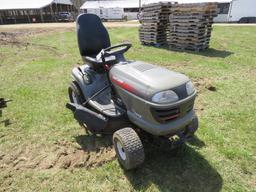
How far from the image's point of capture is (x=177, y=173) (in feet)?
9.08

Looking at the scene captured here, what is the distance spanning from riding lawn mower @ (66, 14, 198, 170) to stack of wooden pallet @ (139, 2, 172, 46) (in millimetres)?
6979

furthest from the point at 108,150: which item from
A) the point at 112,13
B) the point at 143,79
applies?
Answer: the point at 112,13

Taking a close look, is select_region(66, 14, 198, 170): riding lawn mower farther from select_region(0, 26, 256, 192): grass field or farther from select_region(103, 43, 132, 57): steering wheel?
select_region(0, 26, 256, 192): grass field

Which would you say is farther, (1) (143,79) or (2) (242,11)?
(2) (242,11)

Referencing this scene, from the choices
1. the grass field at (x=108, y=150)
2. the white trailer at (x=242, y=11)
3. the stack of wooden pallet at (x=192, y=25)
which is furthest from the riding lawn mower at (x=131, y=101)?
the white trailer at (x=242, y=11)

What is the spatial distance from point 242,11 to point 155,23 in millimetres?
20491

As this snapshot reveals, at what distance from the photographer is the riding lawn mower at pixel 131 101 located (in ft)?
7.90

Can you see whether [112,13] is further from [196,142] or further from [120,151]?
[120,151]

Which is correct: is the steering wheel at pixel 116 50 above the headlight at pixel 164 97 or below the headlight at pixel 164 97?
above

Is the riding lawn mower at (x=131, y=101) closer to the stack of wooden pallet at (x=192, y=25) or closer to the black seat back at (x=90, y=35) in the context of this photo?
the black seat back at (x=90, y=35)

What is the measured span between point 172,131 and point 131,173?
757 millimetres

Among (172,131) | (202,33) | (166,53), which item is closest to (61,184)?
(172,131)

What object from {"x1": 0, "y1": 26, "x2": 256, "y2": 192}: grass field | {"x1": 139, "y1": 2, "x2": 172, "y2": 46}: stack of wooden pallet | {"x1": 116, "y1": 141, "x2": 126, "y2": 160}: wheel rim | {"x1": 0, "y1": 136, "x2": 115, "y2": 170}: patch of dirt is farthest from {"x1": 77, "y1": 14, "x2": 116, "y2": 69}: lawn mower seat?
{"x1": 139, "y1": 2, "x2": 172, "y2": 46}: stack of wooden pallet

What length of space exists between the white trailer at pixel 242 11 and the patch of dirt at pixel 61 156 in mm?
27318
